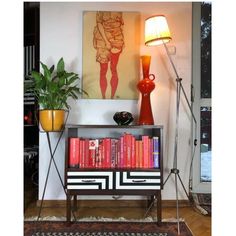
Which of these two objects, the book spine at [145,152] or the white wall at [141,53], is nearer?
the book spine at [145,152]

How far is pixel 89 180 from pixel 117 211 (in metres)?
0.60

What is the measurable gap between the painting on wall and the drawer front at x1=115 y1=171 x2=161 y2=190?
838 millimetres

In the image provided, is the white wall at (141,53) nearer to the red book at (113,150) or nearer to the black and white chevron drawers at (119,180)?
the red book at (113,150)

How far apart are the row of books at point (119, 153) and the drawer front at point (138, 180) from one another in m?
0.09

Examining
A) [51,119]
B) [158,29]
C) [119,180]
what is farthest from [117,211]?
[158,29]

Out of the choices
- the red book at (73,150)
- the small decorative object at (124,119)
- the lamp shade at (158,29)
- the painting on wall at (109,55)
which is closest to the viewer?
the lamp shade at (158,29)

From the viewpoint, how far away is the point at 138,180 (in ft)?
7.76

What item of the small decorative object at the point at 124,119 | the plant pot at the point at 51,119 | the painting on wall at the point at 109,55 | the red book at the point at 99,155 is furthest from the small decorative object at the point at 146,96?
the plant pot at the point at 51,119

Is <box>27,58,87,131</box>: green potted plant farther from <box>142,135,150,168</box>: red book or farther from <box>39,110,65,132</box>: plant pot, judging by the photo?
<box>142,135,150,168</box>: red book

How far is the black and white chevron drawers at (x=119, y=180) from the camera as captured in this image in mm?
2350
